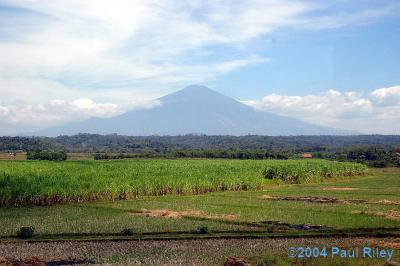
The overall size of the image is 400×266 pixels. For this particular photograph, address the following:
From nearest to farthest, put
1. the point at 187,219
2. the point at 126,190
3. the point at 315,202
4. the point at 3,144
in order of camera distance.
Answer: the point at 187,219 < the point at 315,202 < the point at 126,190 < the point at 3,144

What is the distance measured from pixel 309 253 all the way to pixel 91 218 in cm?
1259

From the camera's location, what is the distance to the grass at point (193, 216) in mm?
20688

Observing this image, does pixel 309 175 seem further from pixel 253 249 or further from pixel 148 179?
pixel 253 249

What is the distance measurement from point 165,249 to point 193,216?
766cm

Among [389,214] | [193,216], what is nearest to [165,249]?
[193,216]

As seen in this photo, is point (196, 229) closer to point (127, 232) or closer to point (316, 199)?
point (127, 232)

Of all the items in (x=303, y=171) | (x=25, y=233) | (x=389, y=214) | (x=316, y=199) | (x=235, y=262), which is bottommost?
(x=316, y=199)

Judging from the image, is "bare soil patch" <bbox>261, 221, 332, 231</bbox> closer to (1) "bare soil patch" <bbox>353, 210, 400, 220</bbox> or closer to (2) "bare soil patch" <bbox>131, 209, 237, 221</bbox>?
(2) "bare soil patch" <bbox>131, 209, 237, 221</bbox>

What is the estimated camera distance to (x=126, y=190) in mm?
34312

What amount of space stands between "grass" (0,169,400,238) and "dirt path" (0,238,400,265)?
6.52 feet

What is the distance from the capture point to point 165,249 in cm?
1662

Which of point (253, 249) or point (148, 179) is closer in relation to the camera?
point (253, 249)

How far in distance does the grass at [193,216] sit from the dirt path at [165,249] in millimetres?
1988

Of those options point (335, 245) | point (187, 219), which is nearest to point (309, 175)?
point (187, 219)
